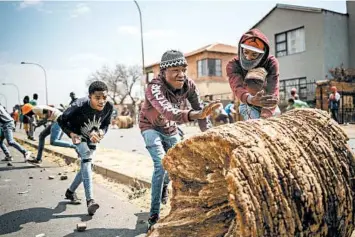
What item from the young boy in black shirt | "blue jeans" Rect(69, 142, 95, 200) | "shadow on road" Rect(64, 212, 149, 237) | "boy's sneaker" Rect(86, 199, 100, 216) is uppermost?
the young boy in black shirt

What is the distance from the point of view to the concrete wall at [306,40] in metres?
22.3

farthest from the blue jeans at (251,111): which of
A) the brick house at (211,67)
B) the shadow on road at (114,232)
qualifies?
the brick house at (211,67)

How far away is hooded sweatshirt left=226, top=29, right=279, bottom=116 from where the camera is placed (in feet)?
11.1

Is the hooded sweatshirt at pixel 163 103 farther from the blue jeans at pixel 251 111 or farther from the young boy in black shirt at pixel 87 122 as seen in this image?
the young boy in black shirt at pixel 87 122

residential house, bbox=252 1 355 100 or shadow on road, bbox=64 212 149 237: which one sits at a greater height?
residential house, bbox=252 1 355 100

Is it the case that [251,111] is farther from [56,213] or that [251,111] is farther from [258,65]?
[56,213]

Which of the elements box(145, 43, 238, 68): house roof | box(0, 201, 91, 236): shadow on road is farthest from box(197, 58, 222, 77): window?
box(0, 201, 91, 236): shadow on road

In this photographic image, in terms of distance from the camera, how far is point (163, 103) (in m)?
3.22

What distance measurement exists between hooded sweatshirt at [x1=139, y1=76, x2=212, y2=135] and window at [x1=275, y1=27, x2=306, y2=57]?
71.6 feet

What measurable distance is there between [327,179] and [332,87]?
42.9 ft

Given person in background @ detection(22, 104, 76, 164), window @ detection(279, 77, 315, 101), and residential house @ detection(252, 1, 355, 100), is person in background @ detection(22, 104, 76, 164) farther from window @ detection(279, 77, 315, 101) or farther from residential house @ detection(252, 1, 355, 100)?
residential house @ detection(252, 1, 355, 100)

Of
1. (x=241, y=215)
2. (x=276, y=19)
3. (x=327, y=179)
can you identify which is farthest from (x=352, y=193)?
(x=276, y=19)

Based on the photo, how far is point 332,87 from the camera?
13.8 metres

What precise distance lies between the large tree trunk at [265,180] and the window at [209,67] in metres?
34.2
